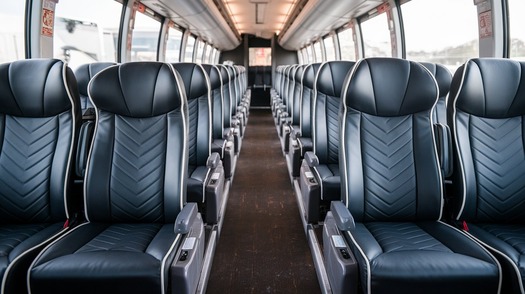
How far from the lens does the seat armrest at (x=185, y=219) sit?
1.75 meters

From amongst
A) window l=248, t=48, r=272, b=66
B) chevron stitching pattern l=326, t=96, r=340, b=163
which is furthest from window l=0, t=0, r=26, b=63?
window l=248, t=48, r=272, b=66

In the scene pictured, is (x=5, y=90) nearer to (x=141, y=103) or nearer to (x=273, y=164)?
(x=141, y=103)

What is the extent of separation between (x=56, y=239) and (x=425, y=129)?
2073 mm

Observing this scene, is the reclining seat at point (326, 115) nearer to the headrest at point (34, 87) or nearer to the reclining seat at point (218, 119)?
the reclining seat at point (218, 119)

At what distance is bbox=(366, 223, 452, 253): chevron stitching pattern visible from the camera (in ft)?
5.89

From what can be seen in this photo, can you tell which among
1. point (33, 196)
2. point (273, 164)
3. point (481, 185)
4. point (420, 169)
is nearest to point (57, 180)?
point (33, 196)

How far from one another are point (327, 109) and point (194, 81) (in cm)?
123

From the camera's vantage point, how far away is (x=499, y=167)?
211 centimetres

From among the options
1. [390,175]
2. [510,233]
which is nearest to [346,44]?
[390,175]

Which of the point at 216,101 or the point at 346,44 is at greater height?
the point at 346,44

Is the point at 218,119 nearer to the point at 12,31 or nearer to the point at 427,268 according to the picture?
the point at 12,31

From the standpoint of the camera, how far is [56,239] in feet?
6.17

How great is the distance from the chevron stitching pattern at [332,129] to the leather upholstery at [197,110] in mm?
1088

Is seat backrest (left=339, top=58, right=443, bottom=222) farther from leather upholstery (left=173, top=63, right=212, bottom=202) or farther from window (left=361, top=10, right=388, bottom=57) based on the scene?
window (left=361, top=10, right=388, bottom=57)
